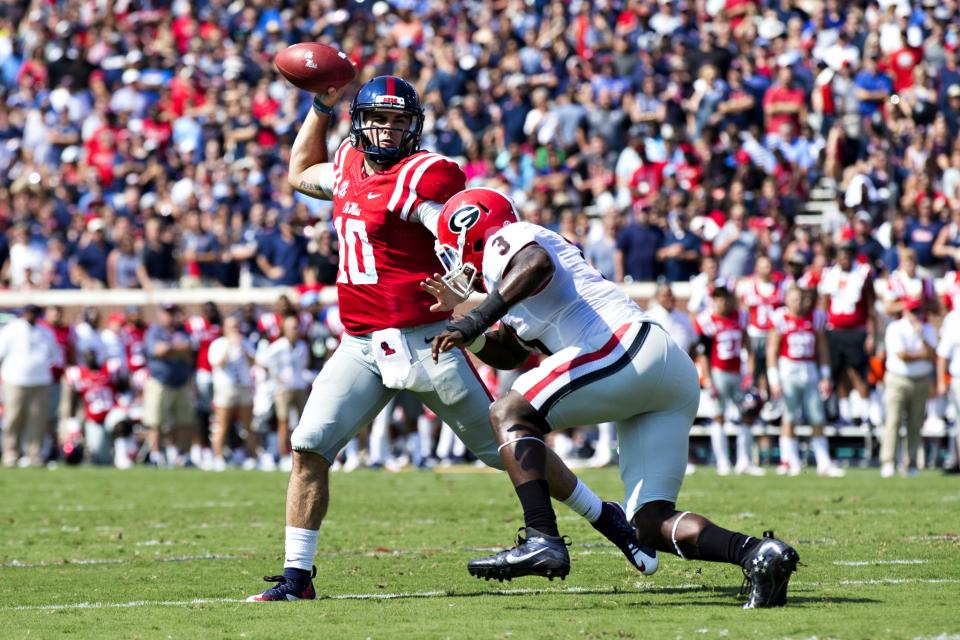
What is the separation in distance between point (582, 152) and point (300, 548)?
1366 centimetres

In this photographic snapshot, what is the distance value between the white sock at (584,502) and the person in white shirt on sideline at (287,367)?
1073 centimetres

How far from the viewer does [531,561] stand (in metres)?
5.51

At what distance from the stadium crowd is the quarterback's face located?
29.4 feet

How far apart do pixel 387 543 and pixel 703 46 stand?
12.1 metres

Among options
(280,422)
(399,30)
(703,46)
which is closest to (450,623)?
(280,422)

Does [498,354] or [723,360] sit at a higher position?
[498,354]

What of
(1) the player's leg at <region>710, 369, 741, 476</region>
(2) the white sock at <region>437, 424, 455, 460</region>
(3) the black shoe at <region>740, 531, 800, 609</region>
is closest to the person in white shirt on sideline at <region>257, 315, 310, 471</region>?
(2) the white sock at <region>437, 424, 455, 460</region>

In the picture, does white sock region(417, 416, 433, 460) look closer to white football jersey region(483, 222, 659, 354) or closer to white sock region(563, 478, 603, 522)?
white sock region(563, 478, 603, 522)

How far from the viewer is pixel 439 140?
20672 mm

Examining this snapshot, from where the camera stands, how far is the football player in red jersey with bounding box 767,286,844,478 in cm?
1488

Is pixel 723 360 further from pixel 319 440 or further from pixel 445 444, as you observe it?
pixel 319 440

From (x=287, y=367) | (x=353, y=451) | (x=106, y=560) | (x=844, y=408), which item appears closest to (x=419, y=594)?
(x=106, y=560)

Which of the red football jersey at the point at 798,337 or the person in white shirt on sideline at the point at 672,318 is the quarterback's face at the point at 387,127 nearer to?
the person in white shirt on sideline at the point at 672,318

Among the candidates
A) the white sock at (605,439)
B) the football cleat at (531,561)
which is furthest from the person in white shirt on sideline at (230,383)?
the football cleat at (531,561)
